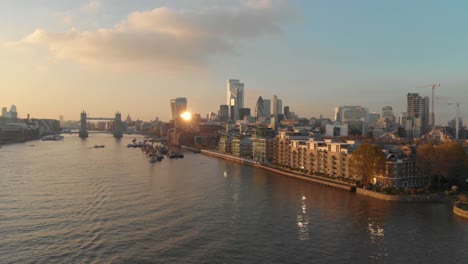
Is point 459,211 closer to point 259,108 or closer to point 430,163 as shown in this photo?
point 430,163

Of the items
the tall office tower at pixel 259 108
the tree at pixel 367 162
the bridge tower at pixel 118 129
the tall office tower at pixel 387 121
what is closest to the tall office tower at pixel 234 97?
the tall office tower at pixel 259 108

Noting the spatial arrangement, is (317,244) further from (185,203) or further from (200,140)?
(200,140)

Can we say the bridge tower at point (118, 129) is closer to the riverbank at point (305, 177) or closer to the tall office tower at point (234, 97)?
the tall office tower at point (234, 97)

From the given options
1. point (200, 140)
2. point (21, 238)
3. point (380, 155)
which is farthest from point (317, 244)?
point (200, 140)

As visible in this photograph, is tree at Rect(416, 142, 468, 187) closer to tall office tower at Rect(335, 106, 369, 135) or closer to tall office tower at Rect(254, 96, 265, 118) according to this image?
tall office tower at Rect(335, 106, 369, 135)

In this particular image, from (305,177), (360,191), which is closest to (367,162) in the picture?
(360,191)

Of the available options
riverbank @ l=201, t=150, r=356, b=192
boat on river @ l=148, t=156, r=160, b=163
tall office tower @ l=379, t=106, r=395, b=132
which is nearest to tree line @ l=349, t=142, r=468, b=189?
riverbank @ l=201, t=150, r=356, b=192
